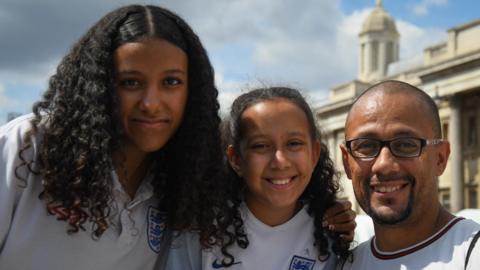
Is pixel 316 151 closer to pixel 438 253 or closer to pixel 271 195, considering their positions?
pixel 271 195

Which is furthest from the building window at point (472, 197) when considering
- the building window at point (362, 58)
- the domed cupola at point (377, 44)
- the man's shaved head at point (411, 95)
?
the man's shaved head at point (411, 95)

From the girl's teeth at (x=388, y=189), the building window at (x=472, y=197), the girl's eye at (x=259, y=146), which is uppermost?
the building window at (x=472, y=197)

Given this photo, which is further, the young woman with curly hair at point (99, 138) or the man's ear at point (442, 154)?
the man's ear at point (442, 154)

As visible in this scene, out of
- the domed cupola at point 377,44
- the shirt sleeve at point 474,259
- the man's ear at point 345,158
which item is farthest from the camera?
the domed cupola at point 377,44

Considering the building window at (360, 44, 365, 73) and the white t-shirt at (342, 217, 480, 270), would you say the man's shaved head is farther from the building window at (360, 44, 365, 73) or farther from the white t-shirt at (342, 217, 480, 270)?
the building window at (360, 44, 365, 73)

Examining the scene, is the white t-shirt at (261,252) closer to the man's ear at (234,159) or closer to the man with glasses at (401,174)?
the man's ear at (234,159)

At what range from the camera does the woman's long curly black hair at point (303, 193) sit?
4336 mm

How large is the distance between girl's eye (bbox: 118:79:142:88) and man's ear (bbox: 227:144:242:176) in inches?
37.3

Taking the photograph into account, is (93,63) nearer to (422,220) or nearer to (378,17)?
(422,220)

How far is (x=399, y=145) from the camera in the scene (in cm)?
378

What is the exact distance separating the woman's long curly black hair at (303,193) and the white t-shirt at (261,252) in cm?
4

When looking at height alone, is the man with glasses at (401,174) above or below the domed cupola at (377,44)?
below

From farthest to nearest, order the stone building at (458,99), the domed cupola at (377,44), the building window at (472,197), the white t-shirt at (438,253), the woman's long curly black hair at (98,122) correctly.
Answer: the domed cupola at (377,44), the building window at (472,197), the stone building at (458,99), the woman's long curly black hair at (98,122), the white t-shirt at (438,253)

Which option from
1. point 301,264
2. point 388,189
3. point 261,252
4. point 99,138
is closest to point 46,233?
point 99,138
